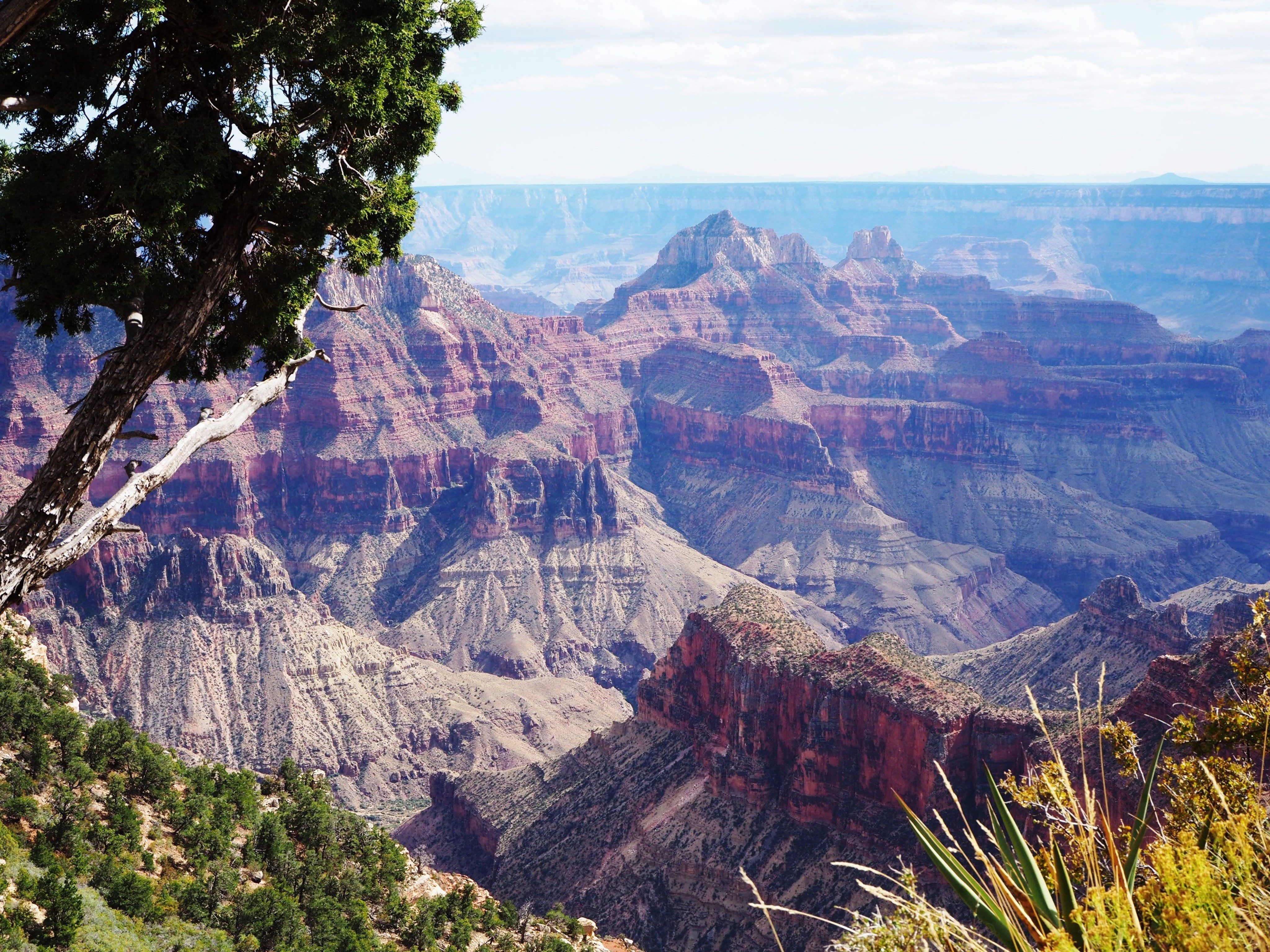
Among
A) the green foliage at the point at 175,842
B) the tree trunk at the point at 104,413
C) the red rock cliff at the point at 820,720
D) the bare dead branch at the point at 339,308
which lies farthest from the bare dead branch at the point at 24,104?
the red rock cliff at the point at 820,720

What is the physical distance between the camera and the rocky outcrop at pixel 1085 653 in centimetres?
8706

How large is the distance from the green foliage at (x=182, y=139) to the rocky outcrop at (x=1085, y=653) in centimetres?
7118

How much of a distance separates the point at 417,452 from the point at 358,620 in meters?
28.4

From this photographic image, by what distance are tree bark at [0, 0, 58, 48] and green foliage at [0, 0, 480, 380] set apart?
2731mm

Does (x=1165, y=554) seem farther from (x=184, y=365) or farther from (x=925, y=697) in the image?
(x=184, y=365)

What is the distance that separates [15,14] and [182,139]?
3738 millimetres

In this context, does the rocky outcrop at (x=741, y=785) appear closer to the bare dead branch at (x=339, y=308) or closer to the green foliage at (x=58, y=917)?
the green foliage at (x=58, y=917)

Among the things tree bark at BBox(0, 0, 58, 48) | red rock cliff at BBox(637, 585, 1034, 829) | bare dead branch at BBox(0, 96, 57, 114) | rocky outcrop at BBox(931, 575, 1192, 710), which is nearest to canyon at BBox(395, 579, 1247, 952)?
red rock cliff at BBox(637, 585, 1034, 829)

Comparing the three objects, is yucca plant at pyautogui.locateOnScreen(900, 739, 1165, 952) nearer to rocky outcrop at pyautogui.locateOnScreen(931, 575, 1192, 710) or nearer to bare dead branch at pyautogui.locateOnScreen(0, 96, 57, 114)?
bare dead branch at pyautogui.locateOnScreen(0, 96, 57, 114)

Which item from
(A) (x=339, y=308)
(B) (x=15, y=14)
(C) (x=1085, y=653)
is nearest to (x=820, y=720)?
(A) (x=339, y=308)

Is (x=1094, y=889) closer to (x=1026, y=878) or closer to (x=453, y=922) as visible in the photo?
(x=1026, y=878)

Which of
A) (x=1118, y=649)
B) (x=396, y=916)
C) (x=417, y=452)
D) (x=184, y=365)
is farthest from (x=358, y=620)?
(x=184, y=365)

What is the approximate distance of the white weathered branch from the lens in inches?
619

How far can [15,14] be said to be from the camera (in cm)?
1450
